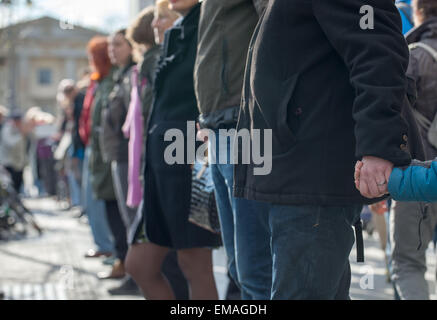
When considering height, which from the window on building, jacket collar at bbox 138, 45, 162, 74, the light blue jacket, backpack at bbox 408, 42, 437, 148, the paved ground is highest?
the window on building

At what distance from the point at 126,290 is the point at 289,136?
12.5 feet

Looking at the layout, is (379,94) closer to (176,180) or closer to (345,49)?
(345,49)

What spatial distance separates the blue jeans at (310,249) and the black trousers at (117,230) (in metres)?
4.25

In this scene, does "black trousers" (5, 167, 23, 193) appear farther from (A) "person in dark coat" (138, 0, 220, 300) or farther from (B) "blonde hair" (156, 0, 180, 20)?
(A) "person in dark coat" (138, 0, 220, 300)

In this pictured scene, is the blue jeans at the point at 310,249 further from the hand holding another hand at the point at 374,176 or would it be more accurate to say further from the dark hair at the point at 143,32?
the dark hair at the point at 143,32

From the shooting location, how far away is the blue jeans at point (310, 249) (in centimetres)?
240

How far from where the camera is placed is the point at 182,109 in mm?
4004

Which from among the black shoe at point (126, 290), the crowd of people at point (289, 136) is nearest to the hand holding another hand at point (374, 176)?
the crowd of people at point (289, 136)

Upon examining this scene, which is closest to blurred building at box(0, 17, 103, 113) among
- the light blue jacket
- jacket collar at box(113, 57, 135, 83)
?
jacket collar at box(113, 57, 135, 83)

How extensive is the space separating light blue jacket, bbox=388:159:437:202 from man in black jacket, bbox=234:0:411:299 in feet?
0.79

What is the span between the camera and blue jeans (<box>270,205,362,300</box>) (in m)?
2.40

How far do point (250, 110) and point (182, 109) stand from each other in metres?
1.38

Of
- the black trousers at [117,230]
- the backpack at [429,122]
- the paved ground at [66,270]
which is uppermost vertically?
the backpack at [429,122]

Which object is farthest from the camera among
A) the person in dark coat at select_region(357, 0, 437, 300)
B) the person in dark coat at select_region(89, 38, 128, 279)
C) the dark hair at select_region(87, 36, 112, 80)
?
the dark hair at select_region(87, 36, 112, 80)
